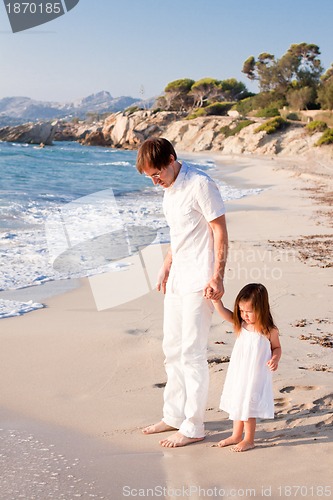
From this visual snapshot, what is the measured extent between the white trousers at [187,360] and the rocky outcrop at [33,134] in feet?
214

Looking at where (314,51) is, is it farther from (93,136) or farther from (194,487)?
(194,487)

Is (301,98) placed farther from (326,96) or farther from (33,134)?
(33,134)

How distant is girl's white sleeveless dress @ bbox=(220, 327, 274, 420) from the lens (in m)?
3.39

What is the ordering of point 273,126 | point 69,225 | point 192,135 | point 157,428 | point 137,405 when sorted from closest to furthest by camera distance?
point 157,428
point 137,405
point 69,225
point 273,126
point 192,135

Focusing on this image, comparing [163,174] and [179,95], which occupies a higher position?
[163,174]

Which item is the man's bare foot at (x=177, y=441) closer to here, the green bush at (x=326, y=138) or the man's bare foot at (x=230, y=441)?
the man's bare foot at (x=230, y=441)

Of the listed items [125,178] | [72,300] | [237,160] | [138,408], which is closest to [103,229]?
[72,300]

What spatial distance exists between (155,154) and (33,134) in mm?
66623

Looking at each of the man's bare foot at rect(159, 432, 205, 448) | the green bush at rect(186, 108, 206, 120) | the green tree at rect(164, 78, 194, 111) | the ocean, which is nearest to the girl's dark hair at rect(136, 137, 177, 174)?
the man's bare foot at rect(159, 432, 205, 448)

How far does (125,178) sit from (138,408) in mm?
23840

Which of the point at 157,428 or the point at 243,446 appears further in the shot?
the point at 157,428

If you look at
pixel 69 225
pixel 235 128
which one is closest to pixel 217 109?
pixel 235 128

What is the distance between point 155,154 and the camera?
3.40 meters

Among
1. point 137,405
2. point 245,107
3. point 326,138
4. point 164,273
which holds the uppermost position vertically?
point 164,273
